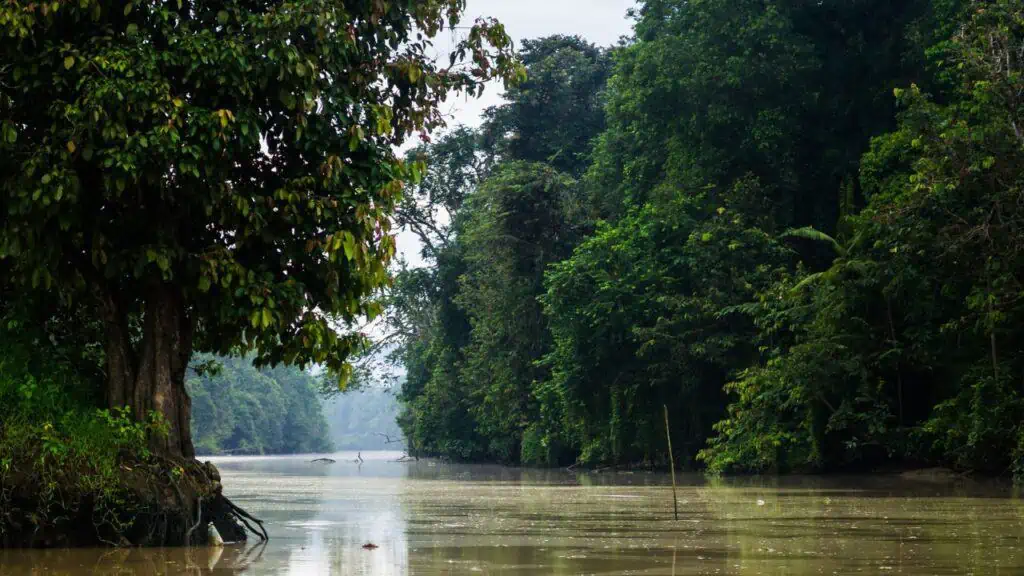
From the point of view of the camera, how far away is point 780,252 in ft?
105

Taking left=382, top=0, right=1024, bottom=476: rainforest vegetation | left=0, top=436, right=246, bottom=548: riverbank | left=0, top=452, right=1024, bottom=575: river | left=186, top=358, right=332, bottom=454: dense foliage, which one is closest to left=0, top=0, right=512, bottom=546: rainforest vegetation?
left=0, top=436, right=246, bottom=548: riverbank

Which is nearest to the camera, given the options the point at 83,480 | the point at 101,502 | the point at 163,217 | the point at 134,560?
the point at 134,560

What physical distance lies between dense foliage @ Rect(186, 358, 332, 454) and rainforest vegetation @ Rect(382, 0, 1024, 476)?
160ft

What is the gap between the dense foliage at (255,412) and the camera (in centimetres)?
10150

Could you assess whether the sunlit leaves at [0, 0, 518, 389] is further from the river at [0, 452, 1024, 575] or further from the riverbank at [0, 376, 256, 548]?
the river at [0, 452, 1024, 575]

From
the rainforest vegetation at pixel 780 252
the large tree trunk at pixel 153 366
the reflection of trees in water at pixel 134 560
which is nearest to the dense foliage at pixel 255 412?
the rainforest vegetation at pixel 780 252

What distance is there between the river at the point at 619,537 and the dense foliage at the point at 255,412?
236 ft

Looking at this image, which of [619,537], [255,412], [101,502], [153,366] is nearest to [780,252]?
[619,537]

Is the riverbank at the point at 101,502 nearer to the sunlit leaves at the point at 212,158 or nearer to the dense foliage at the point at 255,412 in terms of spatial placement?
the sunlit leaves at the point at 212,158

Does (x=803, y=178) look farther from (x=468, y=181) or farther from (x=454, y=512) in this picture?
(x=468, y=181)

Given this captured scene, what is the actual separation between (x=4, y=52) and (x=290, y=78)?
2770 mm

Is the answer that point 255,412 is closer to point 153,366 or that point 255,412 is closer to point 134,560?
point 153,366

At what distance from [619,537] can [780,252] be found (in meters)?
20.1

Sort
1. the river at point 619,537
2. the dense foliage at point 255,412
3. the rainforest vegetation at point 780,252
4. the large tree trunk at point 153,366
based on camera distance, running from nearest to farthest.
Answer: the river at point 619,537, the large tree trunk at point 153,366, the rainforest vegetation at point 780,252, the dense foliage at point 255,412
